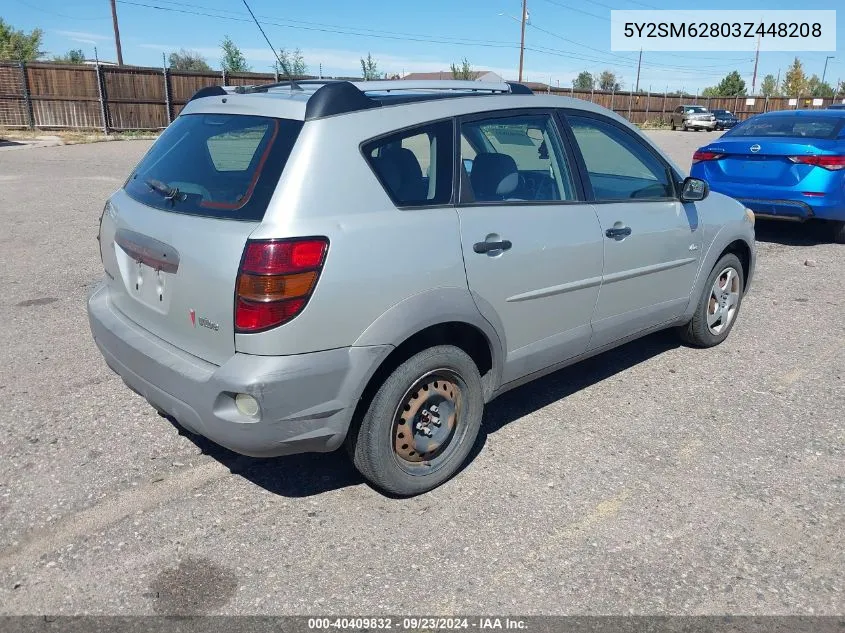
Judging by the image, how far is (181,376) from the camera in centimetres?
287

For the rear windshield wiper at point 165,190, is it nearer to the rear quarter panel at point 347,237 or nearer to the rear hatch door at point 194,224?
the rear hatch door at point 194,224

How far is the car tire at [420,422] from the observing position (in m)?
3.04

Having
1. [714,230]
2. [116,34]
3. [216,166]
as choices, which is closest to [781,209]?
[714,230]

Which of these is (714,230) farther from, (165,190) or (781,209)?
(781,209)

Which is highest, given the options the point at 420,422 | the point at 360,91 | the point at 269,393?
the point at 360,91

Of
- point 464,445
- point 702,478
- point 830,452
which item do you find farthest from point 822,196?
point 464,445

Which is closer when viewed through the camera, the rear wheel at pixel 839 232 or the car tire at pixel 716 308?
the car tire at pixel 716 308

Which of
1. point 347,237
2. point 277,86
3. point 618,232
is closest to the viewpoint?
point 347,237

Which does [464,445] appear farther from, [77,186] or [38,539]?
[77,186]

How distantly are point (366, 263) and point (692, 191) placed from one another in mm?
2541

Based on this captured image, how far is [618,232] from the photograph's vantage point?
3.94 m

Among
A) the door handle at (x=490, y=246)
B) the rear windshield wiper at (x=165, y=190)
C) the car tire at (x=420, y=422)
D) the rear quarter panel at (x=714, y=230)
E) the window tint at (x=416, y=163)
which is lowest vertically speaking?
the car tire at (x=420, y=422)

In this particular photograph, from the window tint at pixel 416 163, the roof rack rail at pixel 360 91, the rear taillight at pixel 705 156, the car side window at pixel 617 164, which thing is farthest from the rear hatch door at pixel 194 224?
the rear taillight at pixel 705 156

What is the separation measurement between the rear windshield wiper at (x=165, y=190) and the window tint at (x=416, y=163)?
2.85 ft
